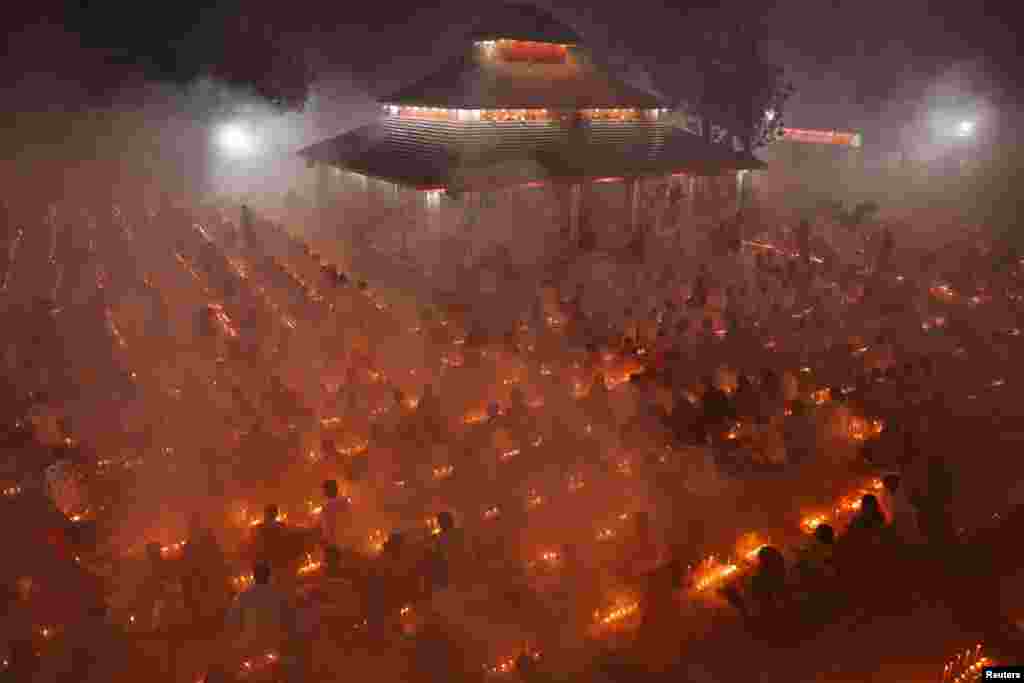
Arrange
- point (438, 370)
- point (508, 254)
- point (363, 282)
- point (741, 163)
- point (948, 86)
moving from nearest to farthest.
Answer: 1. point (438, 370)
2. point (363, 282)
3. point (508, 254)
4. point (741, 163)
5. point (948, 86)

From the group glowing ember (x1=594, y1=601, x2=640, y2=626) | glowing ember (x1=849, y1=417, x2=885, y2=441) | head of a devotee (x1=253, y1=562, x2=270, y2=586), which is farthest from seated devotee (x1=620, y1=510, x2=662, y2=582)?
glowing ember (x1=849, y1=417, x2=885, y2=441)

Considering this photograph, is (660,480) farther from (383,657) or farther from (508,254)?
(508,254)

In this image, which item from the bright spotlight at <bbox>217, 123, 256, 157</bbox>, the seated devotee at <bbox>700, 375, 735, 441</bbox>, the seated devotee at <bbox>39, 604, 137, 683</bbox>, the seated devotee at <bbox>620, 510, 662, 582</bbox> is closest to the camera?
the seated devotee at <bbox>39, 604, 137, 683</bbox>

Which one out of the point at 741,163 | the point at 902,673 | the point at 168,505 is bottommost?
the point at 902,673

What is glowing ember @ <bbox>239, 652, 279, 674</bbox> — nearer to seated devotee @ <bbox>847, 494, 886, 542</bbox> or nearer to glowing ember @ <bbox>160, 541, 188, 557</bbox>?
glowing ember @ <bbox>160, 541, 188, 557</bbox>

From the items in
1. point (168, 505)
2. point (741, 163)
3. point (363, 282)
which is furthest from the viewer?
point (741, 163)

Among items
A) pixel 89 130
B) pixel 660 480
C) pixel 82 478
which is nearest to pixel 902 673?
pixel 660 480

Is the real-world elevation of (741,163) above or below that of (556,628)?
above
